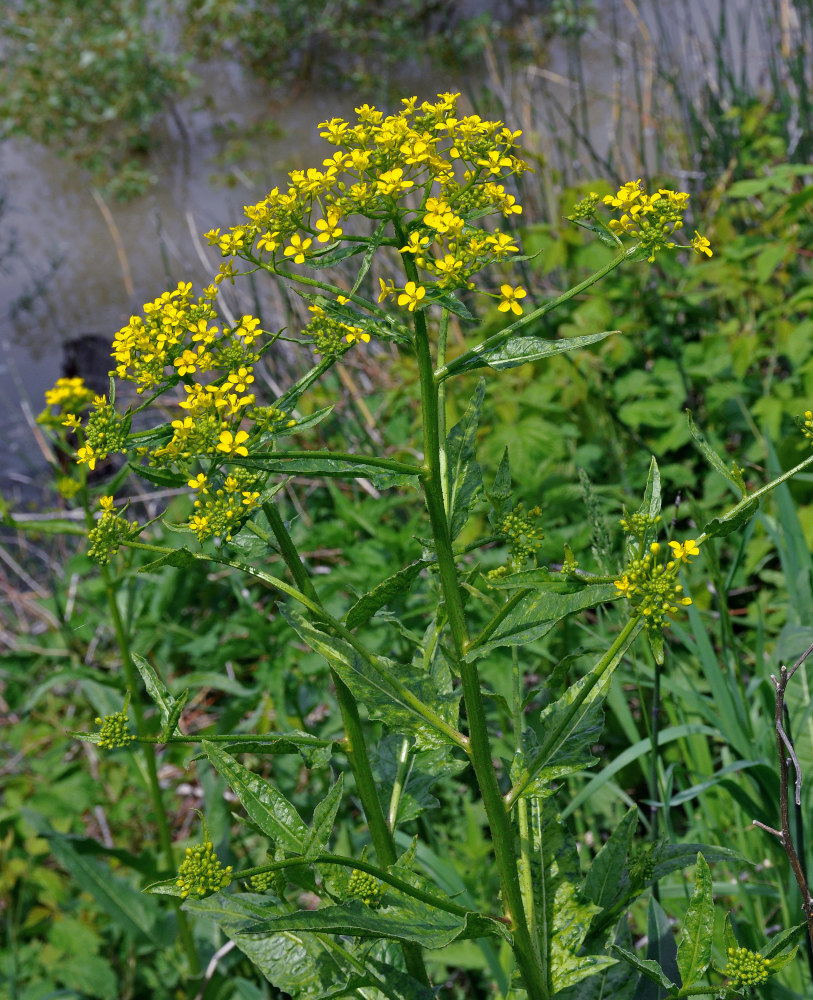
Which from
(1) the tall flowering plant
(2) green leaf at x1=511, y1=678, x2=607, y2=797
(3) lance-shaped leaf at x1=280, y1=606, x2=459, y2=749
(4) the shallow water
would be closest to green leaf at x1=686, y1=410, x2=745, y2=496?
(1) the tall flowering plant

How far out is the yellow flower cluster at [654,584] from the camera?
1.01 metres

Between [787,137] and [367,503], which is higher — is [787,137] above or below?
above

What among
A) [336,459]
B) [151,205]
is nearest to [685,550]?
[336,459]

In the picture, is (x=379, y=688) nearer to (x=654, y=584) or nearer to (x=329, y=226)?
(x=654, y=584)

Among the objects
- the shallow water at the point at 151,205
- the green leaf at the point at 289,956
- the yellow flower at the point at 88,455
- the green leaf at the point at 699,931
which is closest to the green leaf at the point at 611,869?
the green leaf at the point at 699,931

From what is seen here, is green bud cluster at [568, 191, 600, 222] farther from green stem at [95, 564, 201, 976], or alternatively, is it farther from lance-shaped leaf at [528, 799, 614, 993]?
green stem at [95, 564, 201, 976]

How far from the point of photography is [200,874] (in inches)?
41.7

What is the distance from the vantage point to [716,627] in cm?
246

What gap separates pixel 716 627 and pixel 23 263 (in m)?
7.52

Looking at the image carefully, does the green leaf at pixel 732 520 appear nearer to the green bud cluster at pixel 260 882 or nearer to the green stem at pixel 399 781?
the green stem at pixel 399 781

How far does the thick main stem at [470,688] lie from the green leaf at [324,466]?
1.4 inches

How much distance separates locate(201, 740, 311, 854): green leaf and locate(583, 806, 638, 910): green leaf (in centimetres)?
45

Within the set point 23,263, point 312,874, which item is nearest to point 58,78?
point 23,263

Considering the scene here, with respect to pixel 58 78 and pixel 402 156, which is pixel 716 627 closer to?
pixel 402 156
